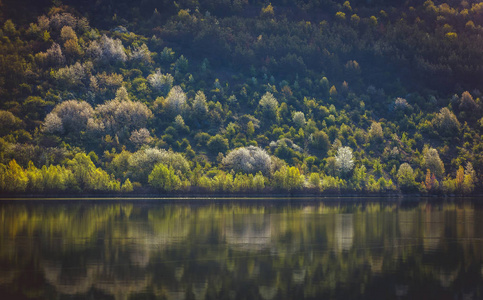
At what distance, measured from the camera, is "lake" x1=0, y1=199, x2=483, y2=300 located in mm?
41719

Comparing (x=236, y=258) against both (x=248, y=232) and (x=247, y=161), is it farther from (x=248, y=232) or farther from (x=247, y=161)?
(x=247, y=161)

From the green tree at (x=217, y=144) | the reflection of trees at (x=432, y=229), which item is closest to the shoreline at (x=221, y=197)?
the green tree at (x=217, y=144)

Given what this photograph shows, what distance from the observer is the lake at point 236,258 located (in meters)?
41.7

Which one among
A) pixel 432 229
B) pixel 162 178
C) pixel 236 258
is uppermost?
pixel 162 178

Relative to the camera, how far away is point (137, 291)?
41031mm

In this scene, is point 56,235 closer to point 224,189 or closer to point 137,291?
point 137,291

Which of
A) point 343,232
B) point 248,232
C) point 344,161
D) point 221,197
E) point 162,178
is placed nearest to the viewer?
point 248,232

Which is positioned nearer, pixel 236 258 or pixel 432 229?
pixel 236 258

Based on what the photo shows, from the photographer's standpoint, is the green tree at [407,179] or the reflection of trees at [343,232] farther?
the green tree at [407,179]

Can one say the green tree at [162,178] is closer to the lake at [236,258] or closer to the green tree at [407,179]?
the lake at [236,258]

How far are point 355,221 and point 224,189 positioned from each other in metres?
75.0

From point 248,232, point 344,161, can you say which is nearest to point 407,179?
point 344,161

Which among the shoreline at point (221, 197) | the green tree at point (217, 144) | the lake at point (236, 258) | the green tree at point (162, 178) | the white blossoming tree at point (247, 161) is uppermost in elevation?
the green tree at point (217, 144)

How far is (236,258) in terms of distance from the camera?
53531 millimetres
